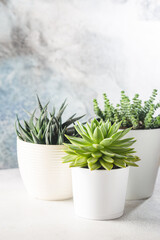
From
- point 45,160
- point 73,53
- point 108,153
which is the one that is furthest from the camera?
point 73,53

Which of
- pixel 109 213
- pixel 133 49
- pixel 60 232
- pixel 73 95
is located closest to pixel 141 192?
pixel 109 213

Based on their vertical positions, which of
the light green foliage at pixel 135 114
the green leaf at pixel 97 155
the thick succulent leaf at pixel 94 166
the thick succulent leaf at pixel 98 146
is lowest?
the thick succulent leaf at pixel 94 166

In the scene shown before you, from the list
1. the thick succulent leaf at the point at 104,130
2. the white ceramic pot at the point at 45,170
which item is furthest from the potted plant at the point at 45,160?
the thick succulent leaf at the point at 104,130

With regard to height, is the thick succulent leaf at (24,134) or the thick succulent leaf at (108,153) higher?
the thick succulent leaf at (24,134)

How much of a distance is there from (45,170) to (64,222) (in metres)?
0.13

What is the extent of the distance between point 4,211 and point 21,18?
731mm

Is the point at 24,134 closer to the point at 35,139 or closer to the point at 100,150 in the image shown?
the point at 35,139

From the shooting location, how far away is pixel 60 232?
27.0 inches

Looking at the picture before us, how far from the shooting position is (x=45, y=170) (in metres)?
0.81

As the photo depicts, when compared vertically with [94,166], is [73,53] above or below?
above

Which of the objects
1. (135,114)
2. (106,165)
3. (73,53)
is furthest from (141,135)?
(73,53)

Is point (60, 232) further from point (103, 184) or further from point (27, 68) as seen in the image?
point (27, 68)

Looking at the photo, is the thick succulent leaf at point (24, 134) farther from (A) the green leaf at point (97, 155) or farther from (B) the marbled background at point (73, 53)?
(B) the marbled background at point (73, 53)

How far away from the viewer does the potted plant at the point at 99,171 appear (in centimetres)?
72
